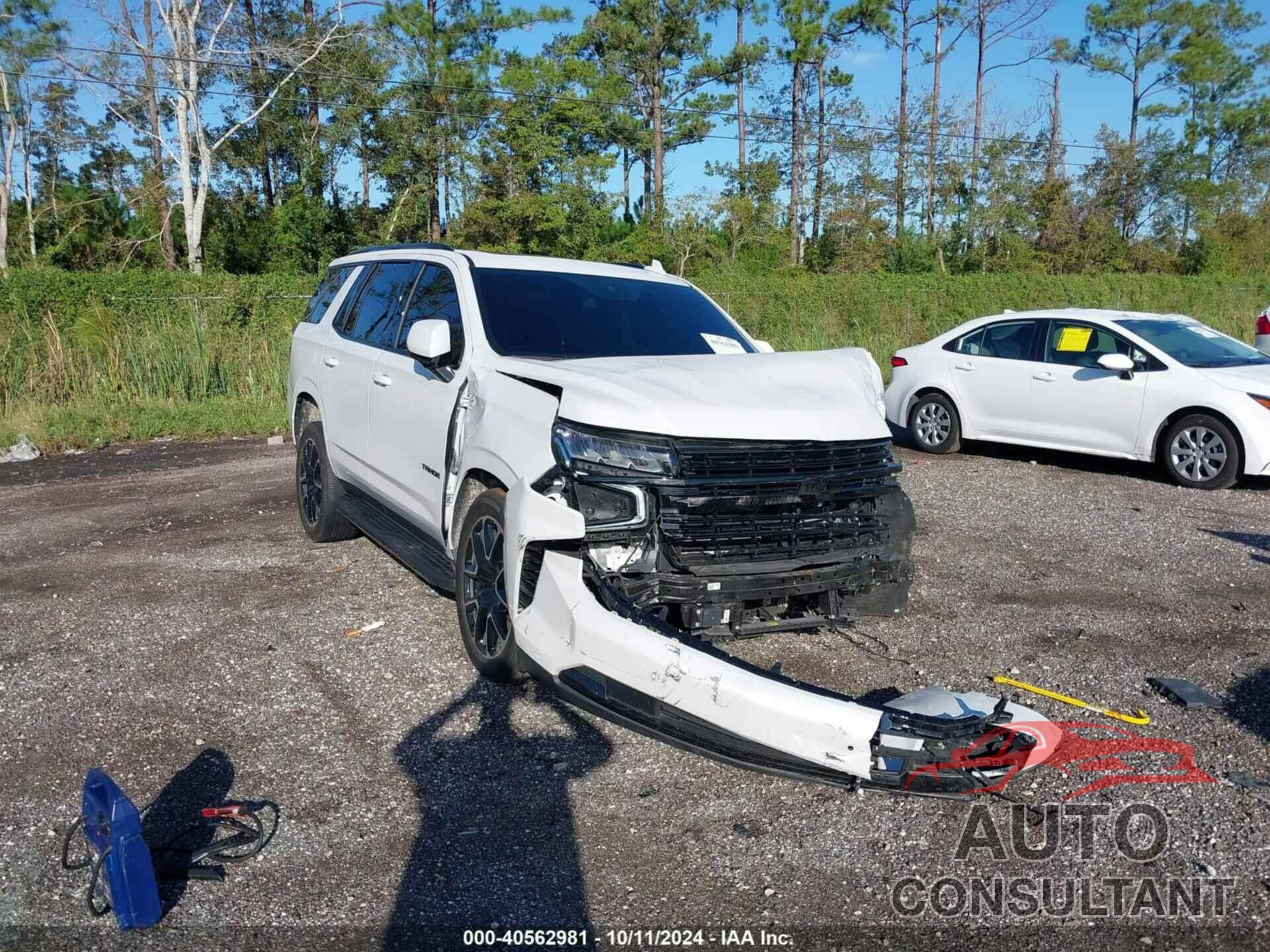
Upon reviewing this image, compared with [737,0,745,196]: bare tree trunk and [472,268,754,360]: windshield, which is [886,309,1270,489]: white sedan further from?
[737,0,745,196]: bare tree trunk

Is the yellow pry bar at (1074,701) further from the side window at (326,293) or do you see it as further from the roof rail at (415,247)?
the side window at (326,293)

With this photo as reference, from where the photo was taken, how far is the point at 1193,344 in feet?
33.4

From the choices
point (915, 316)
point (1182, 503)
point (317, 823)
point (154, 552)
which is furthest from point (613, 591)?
point (915, 316)

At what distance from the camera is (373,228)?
4000 cm

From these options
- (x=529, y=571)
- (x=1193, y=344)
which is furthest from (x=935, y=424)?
(x=529, y=571)

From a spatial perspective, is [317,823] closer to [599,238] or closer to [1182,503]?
[1182,503]

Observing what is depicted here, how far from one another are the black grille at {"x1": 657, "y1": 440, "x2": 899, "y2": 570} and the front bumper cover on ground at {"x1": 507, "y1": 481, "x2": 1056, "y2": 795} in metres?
0.41

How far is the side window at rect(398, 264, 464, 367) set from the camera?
5160 millimetres

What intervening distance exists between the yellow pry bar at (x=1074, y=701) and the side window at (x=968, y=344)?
278 inches

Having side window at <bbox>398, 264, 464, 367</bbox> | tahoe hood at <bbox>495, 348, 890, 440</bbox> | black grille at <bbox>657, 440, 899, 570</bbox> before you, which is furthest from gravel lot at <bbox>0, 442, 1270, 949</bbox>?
side window at <bbox>398, 264, 464, 367</bbox>

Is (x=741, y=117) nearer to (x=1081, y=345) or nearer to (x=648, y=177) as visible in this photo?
(x=648, y=177)

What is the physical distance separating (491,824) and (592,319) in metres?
2.85

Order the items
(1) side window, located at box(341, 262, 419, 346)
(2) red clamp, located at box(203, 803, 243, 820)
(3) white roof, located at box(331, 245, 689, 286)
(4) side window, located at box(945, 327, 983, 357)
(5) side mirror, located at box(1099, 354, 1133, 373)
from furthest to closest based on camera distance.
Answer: (4) side window, located at box(945, 327, 983, 357), (5) side mirror, located at box(1099, 354, 1133, 373), (1) side window, located at box(341, 262, 419, 346), (3) white roof, located at box(331, 245, 689, 286), (2) red clamp, located at box(203, 803, 243, 820)

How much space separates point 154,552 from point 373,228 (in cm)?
3492
